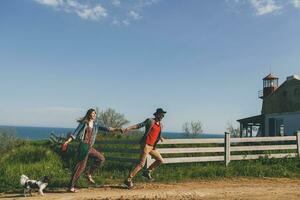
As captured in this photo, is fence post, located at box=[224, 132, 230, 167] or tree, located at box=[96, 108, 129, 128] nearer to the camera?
fence post, located at box=[224, 132, 230, 167]

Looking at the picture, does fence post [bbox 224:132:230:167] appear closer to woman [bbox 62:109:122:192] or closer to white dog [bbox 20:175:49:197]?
woman [bbox 62:109:122:192]

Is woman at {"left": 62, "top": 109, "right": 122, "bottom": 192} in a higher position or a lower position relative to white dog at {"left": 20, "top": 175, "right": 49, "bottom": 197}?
higher

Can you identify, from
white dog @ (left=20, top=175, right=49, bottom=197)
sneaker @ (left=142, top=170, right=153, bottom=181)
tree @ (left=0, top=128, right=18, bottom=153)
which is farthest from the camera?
tree @ (left=0, top=128, right=18, bottom=153)

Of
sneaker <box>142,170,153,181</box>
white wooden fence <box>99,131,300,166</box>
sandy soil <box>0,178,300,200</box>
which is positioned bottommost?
sandy soil <box>0,178,300,200</box>

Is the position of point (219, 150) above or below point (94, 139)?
below

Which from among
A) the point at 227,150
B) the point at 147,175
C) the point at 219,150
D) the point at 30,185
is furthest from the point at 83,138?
the point at 227,150

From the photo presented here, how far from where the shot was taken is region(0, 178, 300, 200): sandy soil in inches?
365

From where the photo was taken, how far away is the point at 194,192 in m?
9.98

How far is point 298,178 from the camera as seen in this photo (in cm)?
1305

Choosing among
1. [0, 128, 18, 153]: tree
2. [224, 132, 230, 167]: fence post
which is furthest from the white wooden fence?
[0, 128, 18, 153]: tree

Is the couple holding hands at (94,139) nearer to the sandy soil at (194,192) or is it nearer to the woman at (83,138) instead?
the woman at (83,138)

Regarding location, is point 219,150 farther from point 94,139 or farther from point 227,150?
point 94,139

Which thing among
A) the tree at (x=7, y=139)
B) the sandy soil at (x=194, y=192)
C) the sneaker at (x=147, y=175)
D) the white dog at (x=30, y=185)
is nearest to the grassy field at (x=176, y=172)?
the sneaker at (x=147, y=175)

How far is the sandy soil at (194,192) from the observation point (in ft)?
30.4
